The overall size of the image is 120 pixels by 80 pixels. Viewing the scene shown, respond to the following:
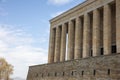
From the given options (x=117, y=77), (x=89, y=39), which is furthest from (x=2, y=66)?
(x=117, y=77)

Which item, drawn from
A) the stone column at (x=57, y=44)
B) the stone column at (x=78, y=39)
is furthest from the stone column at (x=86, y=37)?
the stone column at (x=57, y=44)

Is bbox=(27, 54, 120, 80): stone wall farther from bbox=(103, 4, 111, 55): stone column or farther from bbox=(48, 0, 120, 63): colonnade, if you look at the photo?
bbox=(103, 4, 111, 55): stone column

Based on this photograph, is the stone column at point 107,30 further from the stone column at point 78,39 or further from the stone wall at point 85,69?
the stone wall at point 85,69

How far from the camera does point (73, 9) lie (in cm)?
3284

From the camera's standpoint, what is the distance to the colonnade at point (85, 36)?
26500 mm

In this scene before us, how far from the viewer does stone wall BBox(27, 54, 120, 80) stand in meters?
17.4

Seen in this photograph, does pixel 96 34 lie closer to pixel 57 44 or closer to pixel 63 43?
pixel 63 43

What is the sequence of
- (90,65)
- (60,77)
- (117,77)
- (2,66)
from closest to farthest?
(117,77) → (90,65) → (60,77) → (2,66)

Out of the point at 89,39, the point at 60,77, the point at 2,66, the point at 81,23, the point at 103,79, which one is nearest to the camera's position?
the point at 103,79

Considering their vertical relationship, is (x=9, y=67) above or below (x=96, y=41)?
below

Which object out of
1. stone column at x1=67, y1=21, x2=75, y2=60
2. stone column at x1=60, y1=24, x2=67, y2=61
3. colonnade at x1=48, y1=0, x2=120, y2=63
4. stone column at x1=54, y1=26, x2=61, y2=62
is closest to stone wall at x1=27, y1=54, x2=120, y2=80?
colonnade at x1=48, y1=0, x2=120, y2=63

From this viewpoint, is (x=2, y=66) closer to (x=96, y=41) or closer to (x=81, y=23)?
(x=81, y=23)

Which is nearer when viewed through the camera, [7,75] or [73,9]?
[73,9]

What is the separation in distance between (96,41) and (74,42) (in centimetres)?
622
